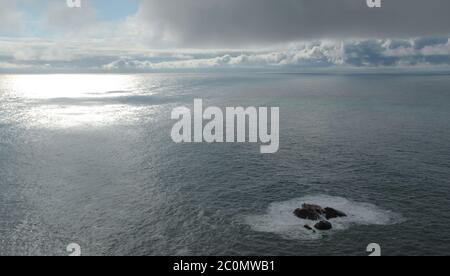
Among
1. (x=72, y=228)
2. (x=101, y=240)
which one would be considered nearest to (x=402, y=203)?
(x=101, y=240)

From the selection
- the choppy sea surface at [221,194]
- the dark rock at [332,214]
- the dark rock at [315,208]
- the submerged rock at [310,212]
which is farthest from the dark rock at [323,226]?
the dark rock at [315,208]

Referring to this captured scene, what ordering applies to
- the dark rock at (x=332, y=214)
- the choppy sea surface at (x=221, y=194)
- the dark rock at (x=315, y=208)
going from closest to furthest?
the choppy sea surface at (x=221, y=194) < the dark rock at (x=332, y=214) < the dark rock at (x=315, y=208)

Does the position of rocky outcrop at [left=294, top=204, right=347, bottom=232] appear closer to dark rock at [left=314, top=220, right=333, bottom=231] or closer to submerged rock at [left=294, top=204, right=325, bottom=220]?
submerged rock at [left=294, top=204, right=325, bottom=220]

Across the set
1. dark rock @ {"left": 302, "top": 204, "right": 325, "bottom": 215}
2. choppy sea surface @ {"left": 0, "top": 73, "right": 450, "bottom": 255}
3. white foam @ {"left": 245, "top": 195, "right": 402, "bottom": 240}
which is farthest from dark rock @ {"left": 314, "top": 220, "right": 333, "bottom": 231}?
dark rock @ {"left": 302, "top": 204, "right": 325, "bottom": 215}

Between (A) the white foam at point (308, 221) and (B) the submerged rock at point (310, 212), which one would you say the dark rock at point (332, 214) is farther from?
(A) the white foam at point (308, 221)

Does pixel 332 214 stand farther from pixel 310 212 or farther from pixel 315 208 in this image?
pixel 310 212

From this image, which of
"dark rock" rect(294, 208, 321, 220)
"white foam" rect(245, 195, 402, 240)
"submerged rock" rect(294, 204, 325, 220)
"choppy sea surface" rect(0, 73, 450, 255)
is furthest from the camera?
"submerged rock" rect(294, 204, 325, 220)
